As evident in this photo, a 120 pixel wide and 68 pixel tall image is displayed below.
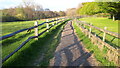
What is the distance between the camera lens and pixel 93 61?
14.9 ft

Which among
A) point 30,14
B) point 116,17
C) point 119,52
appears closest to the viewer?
point 119,52

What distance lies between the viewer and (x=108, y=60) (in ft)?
15.2

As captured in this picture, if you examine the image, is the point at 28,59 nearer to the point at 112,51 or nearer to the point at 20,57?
the point at 20,57

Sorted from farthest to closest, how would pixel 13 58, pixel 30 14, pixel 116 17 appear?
pixel 30 14
pixel 116 17
pixel 13 58

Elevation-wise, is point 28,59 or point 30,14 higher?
point 30,14

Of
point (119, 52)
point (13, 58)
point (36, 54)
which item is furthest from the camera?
point (36, 54)

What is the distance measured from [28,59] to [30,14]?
1985 inches

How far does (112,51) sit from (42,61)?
2.53m

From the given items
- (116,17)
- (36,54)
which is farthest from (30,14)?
(36,54)

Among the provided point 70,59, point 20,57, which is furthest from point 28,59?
point 70,59

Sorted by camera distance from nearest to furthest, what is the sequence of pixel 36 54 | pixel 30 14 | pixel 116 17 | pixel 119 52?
pixel 119 52, pixel 36 54, pixel 116 17, pixel 30 14

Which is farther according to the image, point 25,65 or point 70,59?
point 70,59

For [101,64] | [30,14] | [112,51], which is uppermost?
[30,14]

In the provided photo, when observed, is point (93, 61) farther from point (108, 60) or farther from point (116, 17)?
point (116, 17)
